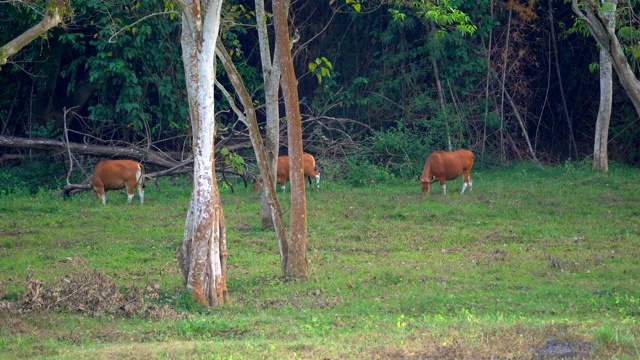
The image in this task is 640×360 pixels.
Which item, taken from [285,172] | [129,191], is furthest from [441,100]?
[129,191]

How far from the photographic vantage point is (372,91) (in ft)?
80.6

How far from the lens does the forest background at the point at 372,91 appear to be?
21.5m

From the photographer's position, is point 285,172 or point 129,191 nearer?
point 129,191

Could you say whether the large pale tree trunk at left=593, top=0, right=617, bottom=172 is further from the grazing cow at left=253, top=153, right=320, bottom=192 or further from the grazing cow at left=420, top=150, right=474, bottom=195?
the grazing cow at left=253, top=153, right=320, bottom=192

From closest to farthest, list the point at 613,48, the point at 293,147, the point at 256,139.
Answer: the point at 613,48, the point at 256,139, the point at 293,147

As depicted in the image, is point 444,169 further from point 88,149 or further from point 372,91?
point 88,149

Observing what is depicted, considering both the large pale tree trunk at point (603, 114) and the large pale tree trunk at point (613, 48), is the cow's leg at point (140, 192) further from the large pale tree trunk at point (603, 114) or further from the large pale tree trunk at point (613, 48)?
the large pale tree trunk at point (603, 114)

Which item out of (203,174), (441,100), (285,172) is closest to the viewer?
(203,174)

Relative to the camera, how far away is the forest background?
846 inches

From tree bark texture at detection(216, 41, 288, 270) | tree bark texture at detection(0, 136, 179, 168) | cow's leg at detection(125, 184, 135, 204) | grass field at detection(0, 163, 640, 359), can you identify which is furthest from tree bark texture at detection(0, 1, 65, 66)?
tree bark texture at detection(0, 136, 179, 168)

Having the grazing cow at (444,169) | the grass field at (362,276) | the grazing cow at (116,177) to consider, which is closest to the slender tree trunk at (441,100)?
the grass field at (362,276)

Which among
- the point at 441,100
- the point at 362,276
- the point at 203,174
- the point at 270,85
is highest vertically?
the point at 270,85

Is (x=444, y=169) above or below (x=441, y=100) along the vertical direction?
below

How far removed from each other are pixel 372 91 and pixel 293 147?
13.5 m
